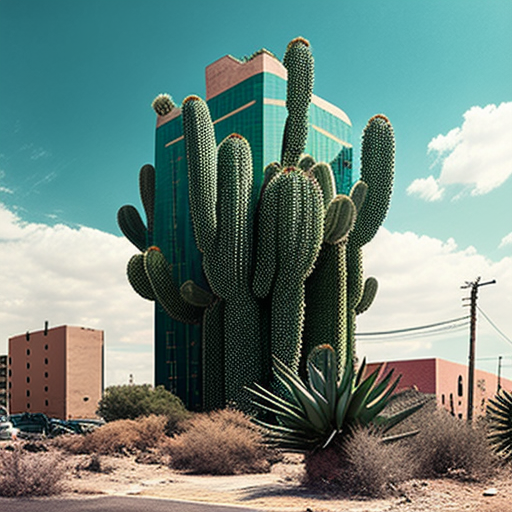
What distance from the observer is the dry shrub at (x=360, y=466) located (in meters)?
11.9

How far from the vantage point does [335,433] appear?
12789 mm

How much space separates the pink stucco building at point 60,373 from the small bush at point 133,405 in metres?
19.6

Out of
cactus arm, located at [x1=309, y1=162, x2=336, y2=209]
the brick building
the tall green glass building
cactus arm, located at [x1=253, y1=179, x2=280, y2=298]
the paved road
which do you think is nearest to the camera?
the paved road

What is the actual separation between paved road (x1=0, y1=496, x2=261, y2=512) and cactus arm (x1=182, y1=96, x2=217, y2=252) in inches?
635

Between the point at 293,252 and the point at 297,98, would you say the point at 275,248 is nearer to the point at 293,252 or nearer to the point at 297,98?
the point at 293,252

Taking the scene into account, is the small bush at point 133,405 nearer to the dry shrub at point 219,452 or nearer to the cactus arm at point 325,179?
the dry shrub at point 219,452

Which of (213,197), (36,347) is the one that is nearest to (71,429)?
(213,197)

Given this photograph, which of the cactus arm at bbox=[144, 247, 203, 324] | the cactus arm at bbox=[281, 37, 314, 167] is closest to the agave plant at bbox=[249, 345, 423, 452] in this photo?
the cactus arm at bbox=[144, 247, 203, 324]

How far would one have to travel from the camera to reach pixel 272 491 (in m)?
12.4

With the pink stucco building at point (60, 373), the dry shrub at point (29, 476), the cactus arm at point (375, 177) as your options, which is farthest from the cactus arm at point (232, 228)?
the pink stucco building at point (60, 373)

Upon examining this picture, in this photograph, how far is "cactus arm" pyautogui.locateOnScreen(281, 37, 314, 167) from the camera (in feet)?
96.1

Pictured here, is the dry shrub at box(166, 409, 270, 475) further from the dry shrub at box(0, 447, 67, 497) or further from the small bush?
the small bush

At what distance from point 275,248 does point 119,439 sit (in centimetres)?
922

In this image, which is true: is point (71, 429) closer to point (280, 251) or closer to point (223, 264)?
point (223, 264)
